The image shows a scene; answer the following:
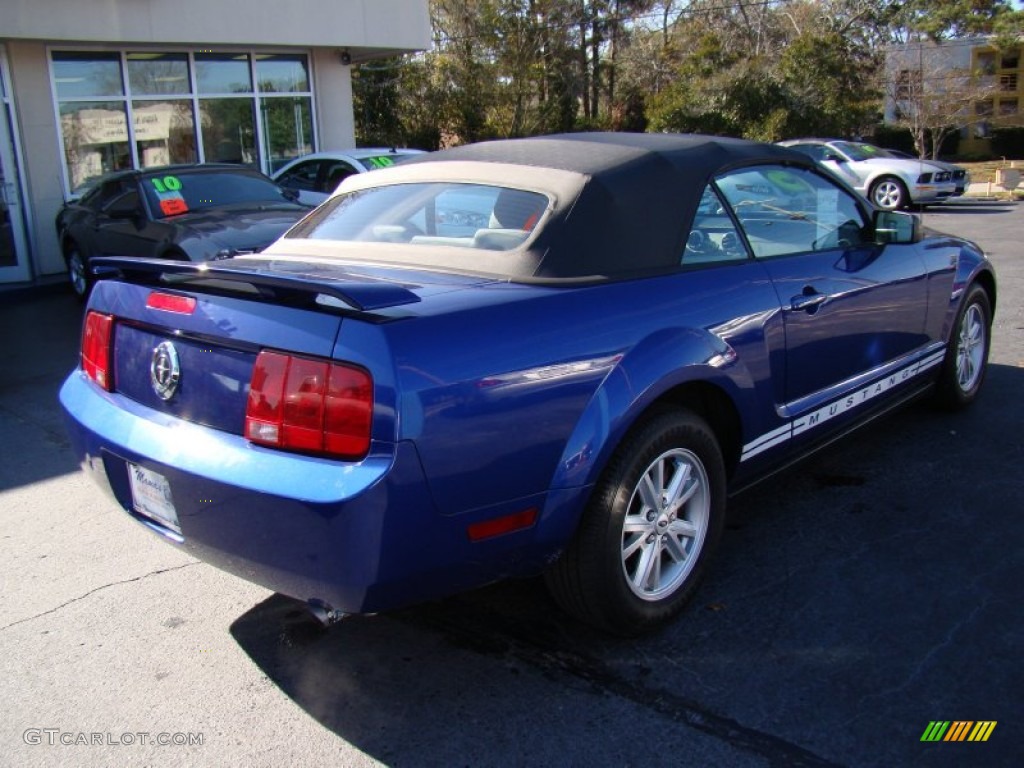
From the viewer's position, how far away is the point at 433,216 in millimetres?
3748

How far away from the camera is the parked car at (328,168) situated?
11.5 metres

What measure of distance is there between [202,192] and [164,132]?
215 inches

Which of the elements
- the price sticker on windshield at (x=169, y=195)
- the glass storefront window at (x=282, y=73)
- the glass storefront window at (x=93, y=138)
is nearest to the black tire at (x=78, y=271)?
the price sticker on windshield at (x=169, y=195)

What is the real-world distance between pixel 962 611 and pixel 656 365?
56.8 inches

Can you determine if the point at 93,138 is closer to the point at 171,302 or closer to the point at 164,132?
the point at 164,132

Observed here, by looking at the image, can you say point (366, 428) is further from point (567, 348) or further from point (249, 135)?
point (249, 135)

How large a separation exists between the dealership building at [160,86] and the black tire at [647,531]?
1141cm

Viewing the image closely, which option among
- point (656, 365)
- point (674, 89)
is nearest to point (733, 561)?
point (656, 365)

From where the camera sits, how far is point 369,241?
12.4 ft

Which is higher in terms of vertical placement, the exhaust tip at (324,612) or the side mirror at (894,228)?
the side mirror at (894,228)

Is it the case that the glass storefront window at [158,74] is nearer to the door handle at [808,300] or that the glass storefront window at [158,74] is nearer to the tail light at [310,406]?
the door handle at [808,300]

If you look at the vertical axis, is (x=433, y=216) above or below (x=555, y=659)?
above

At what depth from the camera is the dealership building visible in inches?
480

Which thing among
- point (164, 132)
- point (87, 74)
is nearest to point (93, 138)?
point (87, 74)
